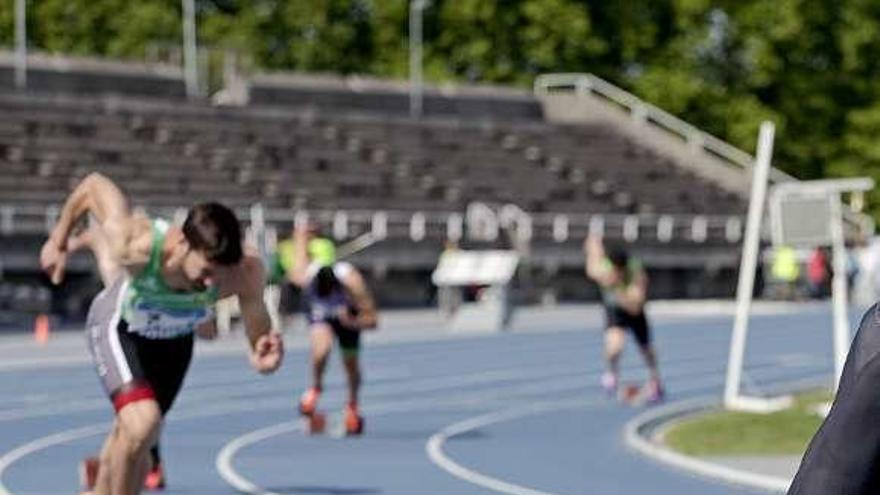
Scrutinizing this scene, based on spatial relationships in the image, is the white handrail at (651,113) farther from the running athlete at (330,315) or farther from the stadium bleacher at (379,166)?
the running athlete at (330,315)

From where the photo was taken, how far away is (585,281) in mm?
44562

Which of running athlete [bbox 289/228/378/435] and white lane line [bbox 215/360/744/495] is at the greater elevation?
running athlete [bbox 289/228/378/435]

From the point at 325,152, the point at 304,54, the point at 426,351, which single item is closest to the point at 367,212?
the point at 325,152

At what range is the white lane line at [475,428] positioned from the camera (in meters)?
11.9

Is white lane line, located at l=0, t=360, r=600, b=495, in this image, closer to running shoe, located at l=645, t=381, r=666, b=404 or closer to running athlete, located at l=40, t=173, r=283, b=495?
running shoe, located at l=645, t=381, r=666, b=404

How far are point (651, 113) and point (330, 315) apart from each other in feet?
140

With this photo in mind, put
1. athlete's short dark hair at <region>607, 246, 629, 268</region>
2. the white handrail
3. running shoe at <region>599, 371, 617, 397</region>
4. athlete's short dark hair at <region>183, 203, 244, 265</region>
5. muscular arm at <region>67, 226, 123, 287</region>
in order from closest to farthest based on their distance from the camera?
1. athlete's short dark hair at <region>183, 203, 244, 265</region>
2. muscular arm at <region>67, 226, 123, 287</region>
3. athlete's short dark hair at <region>607, 246, 629, 268</region>
4. running shoe at <region>599, 371, 617, 397</region>
5. the white handrail

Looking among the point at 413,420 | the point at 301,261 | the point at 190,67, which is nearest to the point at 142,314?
the point at 301,261

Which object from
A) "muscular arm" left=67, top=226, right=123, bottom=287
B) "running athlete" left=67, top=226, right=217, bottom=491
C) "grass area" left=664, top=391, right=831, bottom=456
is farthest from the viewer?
"grass area" left=664, top=391, right=831, bottom=456

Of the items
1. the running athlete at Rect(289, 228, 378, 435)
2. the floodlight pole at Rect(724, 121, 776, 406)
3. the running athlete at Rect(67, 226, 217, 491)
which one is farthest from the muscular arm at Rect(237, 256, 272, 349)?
the floodlight pole at Rect(724, 121, 776, 406)

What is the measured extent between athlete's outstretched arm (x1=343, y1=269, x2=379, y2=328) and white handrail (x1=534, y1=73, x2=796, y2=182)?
41.0 metres

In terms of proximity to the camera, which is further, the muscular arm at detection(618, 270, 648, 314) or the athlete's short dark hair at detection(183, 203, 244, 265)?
the muscular arm at detection(618, 270, 648, 314)

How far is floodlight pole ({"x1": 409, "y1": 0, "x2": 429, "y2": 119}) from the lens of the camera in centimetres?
5300

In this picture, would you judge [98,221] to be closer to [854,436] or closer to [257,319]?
[257,319]
